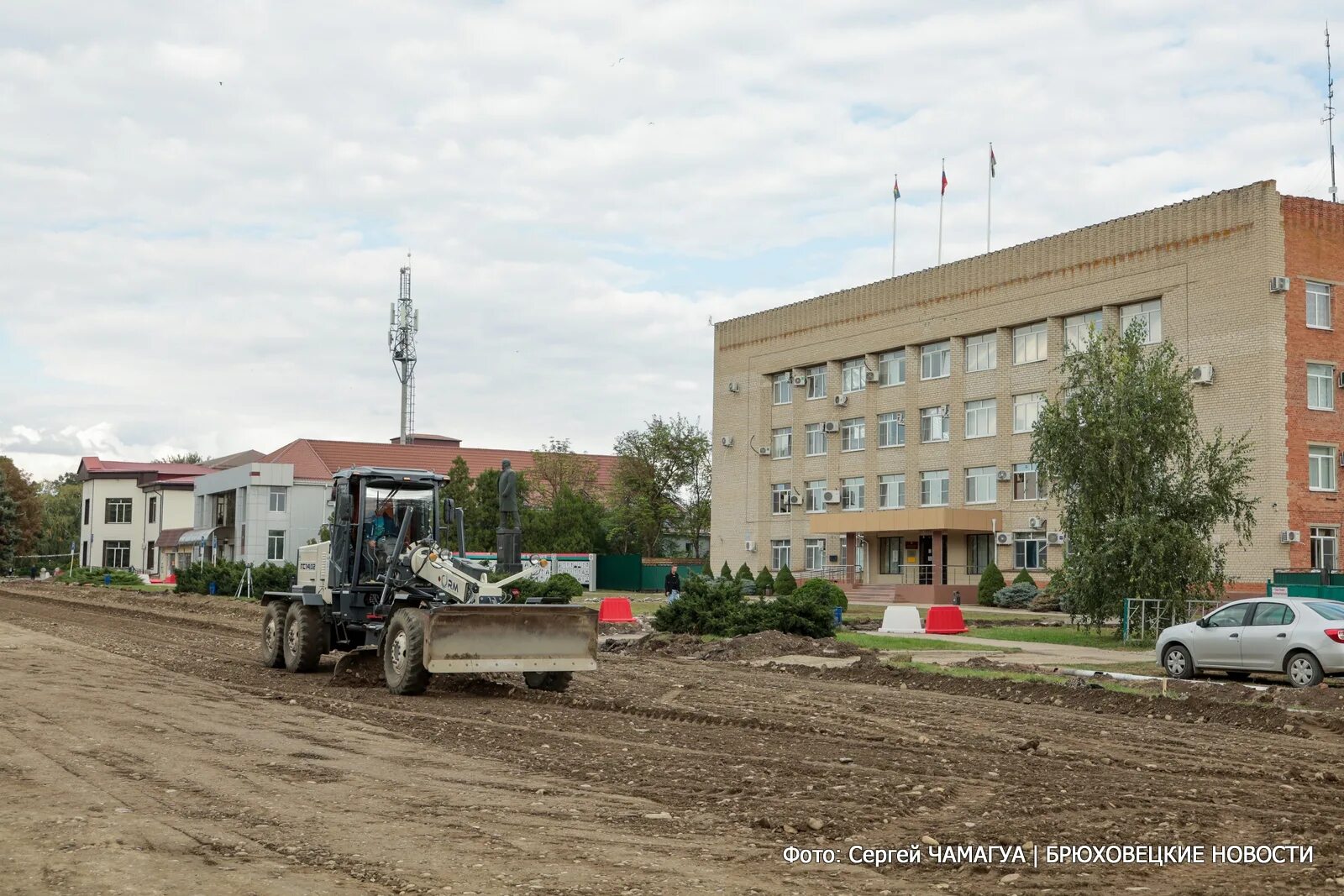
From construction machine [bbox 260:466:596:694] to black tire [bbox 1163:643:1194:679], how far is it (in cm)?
973

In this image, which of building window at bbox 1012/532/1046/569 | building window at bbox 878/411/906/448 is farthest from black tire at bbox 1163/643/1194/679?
building window at bbox 878/411/906/448

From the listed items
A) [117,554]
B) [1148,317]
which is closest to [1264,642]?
[1148,317]

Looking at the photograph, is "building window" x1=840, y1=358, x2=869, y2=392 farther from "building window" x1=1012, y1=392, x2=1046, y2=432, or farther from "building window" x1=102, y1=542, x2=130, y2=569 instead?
"building window" x1=102, y1=542, x2=130, y2=569

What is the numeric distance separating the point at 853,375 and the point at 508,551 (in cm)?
4779

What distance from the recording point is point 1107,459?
30.9 meters

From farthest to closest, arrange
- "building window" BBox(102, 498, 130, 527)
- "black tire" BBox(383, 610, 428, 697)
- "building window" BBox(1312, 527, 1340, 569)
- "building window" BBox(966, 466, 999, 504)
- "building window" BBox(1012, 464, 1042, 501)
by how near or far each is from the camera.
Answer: "building window" BBox(102, 498, 130, 527), "building window" BBox(966, 466, 999, 504), "building window" BBox(1012, 464, 1042, 501), "building window" BBox(1312, 527, 1340, 569), "black tire" BBox(383, 610, 428, 697)

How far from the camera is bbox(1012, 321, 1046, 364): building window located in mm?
53438

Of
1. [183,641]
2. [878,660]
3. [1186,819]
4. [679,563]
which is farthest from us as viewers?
[679,563]

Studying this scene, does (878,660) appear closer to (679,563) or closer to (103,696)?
(103,696)

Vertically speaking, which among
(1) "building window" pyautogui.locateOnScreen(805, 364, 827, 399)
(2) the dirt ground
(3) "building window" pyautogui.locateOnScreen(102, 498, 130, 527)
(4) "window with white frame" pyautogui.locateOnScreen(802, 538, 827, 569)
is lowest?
(2) the dirt ground

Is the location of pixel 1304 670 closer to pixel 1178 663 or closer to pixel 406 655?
pixel 1178 663

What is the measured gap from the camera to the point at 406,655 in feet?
54.7

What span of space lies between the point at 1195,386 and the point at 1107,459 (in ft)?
56.7

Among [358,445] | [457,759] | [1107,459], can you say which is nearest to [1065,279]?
[1107,459]
